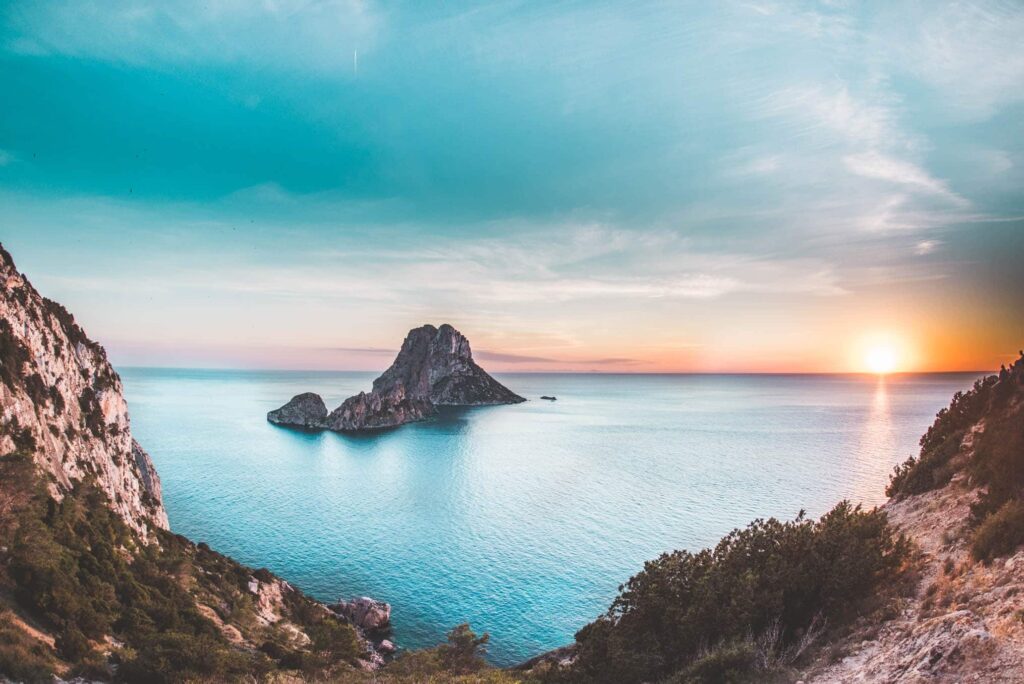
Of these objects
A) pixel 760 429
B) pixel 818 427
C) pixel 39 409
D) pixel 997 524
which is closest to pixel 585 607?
pixel 997 524

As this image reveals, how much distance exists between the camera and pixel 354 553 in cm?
6544

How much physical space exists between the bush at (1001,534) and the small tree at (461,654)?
94.0ft

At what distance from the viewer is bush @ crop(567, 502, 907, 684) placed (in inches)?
752

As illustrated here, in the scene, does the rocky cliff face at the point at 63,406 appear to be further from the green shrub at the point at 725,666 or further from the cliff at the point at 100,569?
the green shrub at the point at 725,666

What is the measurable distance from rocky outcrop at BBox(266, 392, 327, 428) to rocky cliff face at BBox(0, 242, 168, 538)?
136m

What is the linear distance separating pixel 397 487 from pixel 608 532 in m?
46.6

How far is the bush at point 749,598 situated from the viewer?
19094 millimetres

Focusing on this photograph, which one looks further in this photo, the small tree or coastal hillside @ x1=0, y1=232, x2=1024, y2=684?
the small tree

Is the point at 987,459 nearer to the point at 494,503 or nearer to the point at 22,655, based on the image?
the point at 22,655

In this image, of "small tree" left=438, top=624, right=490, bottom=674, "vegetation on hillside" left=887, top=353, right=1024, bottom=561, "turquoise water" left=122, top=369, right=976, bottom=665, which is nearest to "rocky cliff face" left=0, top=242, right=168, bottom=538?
"turquoise water" left=122, top=369, right=976, bottom=665

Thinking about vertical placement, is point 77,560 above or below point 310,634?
above

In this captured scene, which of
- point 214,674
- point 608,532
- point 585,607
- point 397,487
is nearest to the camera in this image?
point 214,674

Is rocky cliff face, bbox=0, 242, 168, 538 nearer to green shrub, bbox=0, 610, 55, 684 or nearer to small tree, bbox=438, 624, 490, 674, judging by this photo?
green shrub, bbox=0, 610, 55, 684

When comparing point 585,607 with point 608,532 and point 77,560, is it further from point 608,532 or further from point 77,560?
point 77,560
